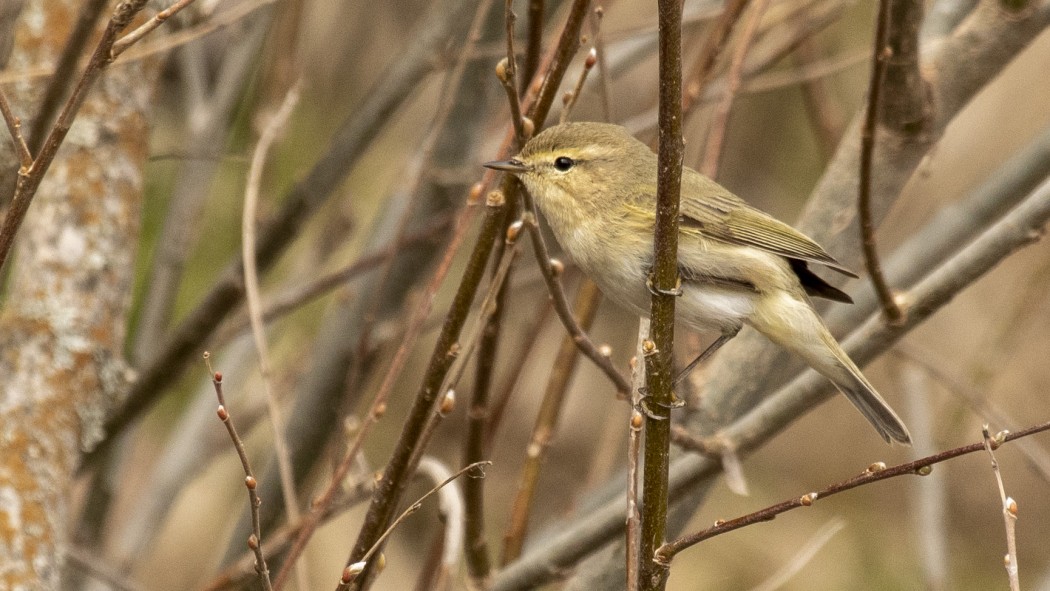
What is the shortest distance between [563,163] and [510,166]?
37 centimetres

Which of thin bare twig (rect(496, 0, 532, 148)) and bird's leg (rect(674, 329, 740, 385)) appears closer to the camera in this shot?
thin bare twig (rect(496, 0, 532, 148))

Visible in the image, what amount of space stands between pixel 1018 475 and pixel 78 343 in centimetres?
460

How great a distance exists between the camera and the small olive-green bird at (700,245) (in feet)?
8.55

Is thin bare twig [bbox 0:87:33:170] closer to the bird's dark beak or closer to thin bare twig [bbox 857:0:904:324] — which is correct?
the bird's dark beak

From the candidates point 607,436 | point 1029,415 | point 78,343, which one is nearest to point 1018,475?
point 1029,415

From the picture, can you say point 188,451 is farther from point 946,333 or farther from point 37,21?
point 946,333

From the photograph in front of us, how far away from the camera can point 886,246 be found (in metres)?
5.34

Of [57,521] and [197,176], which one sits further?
[197,176]

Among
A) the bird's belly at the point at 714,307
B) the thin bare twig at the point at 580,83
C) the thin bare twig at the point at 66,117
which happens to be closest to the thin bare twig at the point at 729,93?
the bird's belly at the point at 714,307

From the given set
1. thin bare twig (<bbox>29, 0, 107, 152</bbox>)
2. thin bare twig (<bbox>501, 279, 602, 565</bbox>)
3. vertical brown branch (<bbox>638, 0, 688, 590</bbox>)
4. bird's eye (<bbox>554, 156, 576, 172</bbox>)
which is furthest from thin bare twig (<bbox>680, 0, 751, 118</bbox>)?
thin bare twig (<bbox>29, 0, 107, 152</bbox>)

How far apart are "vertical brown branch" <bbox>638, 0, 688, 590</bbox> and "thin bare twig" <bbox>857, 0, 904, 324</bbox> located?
0.68 meters

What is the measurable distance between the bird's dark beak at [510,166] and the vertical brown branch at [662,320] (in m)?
0.63

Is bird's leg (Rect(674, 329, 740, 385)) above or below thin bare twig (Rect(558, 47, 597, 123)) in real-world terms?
below

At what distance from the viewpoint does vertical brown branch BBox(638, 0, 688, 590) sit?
166 centimetres
